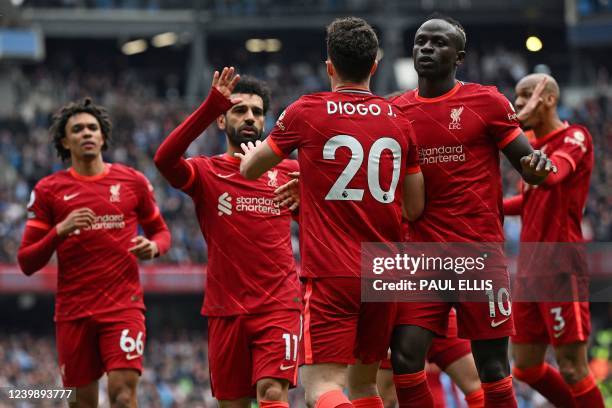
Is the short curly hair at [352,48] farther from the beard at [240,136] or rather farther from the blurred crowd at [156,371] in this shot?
the blurred crowd at [156,371]

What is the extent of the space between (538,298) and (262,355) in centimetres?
268

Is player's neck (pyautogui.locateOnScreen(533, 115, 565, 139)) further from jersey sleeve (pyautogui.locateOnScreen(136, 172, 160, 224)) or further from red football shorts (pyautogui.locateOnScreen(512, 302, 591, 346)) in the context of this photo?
jersey sleeve (pyautogui.locateOnScreen(136, 172, 160, 224))

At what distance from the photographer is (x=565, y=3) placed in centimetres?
4288

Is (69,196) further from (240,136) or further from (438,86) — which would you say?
(438,86)

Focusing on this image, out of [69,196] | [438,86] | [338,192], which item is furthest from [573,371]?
[69,196]

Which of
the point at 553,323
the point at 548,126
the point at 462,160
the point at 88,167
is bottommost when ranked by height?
the point at 553,323

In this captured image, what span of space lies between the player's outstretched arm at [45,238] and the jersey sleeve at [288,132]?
2784mm

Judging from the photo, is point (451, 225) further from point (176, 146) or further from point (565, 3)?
point (565, 3)

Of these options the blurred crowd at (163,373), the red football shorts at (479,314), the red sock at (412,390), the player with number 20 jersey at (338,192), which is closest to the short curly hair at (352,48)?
the player with number 20 jersey at (338,192)

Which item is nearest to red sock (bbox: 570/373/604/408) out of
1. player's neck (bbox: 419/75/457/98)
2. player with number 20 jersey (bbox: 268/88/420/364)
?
player's neck (bbox: 419/75/457/98)

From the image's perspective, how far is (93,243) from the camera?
33.2ft

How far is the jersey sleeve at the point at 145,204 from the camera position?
10492 mm

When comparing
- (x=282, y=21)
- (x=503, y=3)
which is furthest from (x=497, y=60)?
(x=282, y=21)

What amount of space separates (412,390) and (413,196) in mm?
1224
